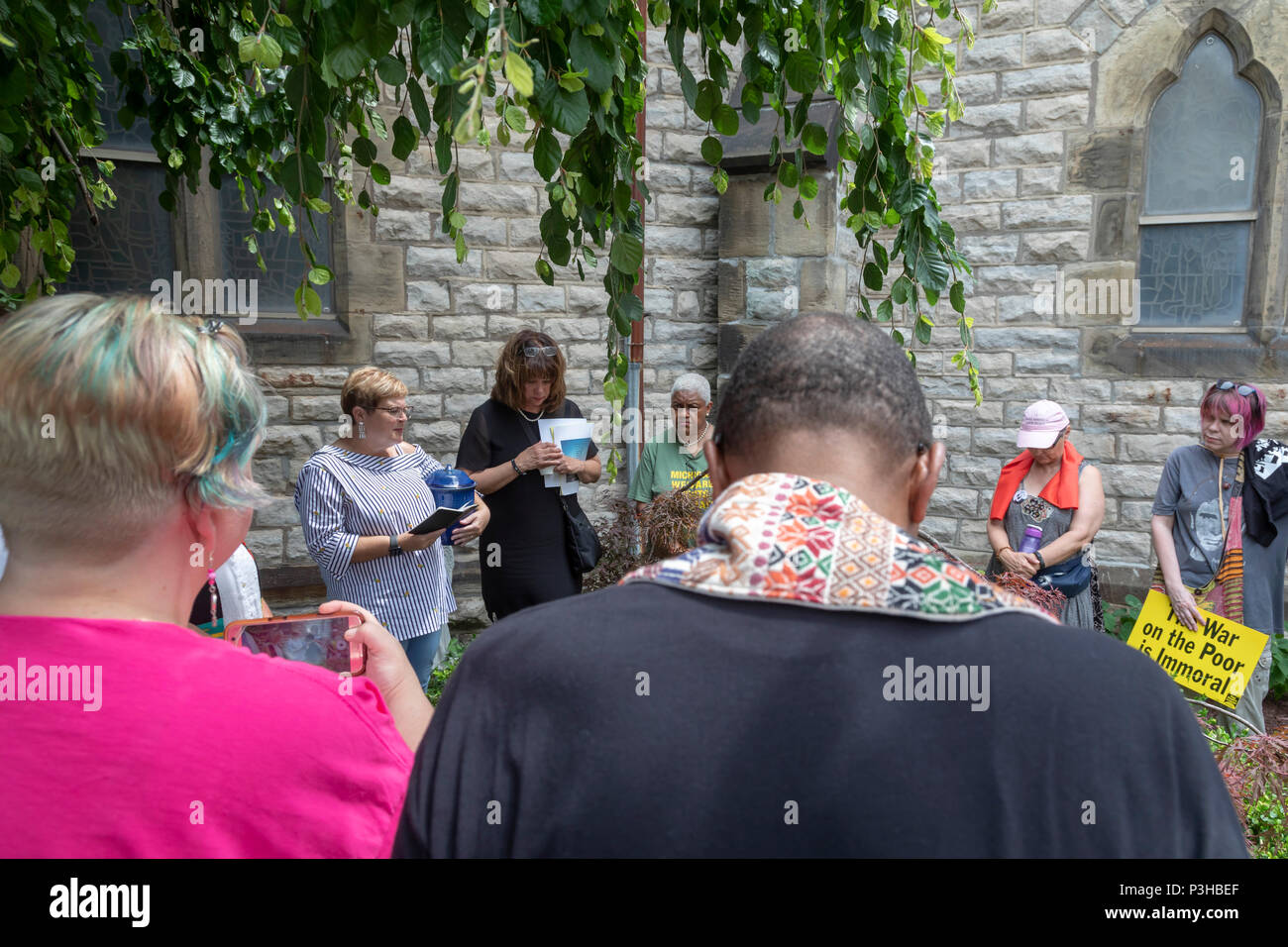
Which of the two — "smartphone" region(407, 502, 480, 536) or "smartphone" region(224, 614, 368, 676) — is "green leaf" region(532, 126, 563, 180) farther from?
"smartphone" region(407, 502, 480, 536)

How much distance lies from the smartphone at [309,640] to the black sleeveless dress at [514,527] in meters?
2.57

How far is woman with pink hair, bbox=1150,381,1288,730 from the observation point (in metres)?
4.15

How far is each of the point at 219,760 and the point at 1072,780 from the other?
896mm

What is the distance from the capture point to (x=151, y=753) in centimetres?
100

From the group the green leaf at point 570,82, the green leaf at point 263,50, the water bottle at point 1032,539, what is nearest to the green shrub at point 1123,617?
the water bottle at point 1032,539

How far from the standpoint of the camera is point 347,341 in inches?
221

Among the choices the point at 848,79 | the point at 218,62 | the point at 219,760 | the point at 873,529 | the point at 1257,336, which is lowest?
the point at 219,760

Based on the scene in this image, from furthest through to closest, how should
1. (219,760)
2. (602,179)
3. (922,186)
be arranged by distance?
(922,186)
(602,179)
(219,760)

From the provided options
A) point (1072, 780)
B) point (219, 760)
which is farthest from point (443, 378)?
point (1072, 780)

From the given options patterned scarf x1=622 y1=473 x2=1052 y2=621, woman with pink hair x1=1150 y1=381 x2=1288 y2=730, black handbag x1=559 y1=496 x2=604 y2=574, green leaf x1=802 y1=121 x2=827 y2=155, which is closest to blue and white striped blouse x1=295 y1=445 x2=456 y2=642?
black handbag x1=559 y1=496 x2=604 y2=574

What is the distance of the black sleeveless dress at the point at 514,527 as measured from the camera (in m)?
4.00

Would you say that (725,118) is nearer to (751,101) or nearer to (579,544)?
(751,101)

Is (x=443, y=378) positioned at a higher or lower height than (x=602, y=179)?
lower

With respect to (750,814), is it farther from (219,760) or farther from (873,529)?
(219,760)
